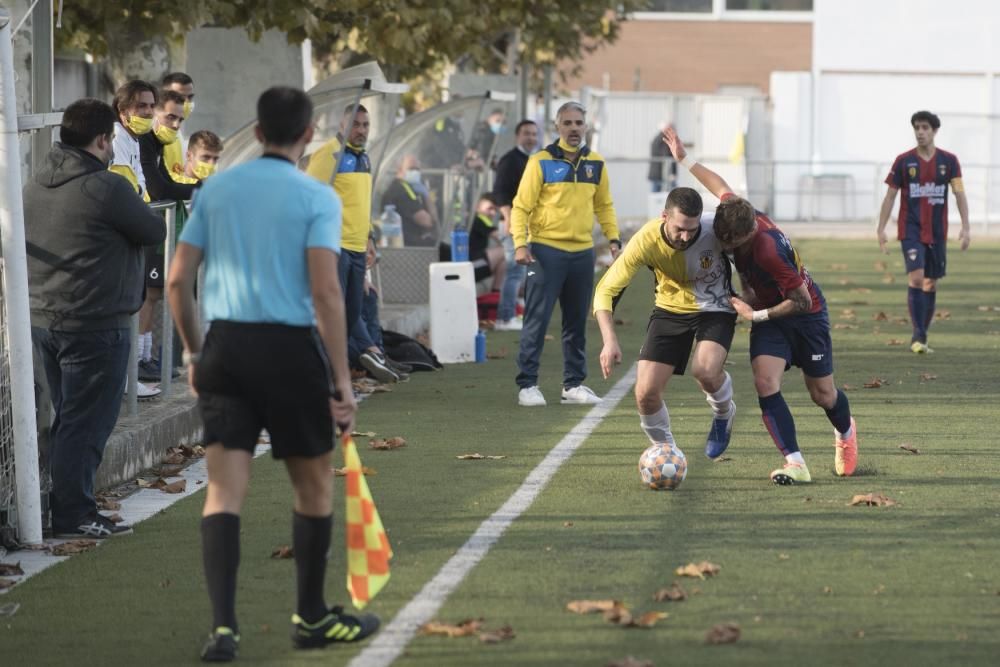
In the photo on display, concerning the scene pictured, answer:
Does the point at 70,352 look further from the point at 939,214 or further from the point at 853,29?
the point at 853,29

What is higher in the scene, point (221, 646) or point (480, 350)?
point (221, 646)

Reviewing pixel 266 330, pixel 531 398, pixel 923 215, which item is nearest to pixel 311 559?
pixel 266 330

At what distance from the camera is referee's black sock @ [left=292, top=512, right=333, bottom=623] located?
619 centimetres

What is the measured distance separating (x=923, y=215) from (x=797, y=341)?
23.5 ft

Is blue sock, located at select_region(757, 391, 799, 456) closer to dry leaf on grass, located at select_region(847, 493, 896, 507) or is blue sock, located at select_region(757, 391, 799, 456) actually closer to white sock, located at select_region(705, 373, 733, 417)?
white sock, located at select_region(705, 373, 733, 417)

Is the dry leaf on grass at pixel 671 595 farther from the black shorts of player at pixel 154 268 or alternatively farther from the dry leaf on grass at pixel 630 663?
the black shorts of player at pixel 154 268

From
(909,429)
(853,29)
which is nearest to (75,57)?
(909,429)

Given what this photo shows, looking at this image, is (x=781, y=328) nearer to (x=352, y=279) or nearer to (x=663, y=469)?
(x=663, y=469)

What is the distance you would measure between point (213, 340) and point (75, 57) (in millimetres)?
13175

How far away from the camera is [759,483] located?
30.9 feet

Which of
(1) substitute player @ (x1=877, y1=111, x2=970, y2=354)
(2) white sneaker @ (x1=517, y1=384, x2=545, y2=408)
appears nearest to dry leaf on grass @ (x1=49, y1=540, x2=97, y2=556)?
(2) white sneaker @ (x1=517, y1=384, x2=545, y2=408)

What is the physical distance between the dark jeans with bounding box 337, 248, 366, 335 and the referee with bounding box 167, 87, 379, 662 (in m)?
7.08

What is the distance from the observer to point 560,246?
12773mm

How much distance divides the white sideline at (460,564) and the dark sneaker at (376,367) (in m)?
2.75
